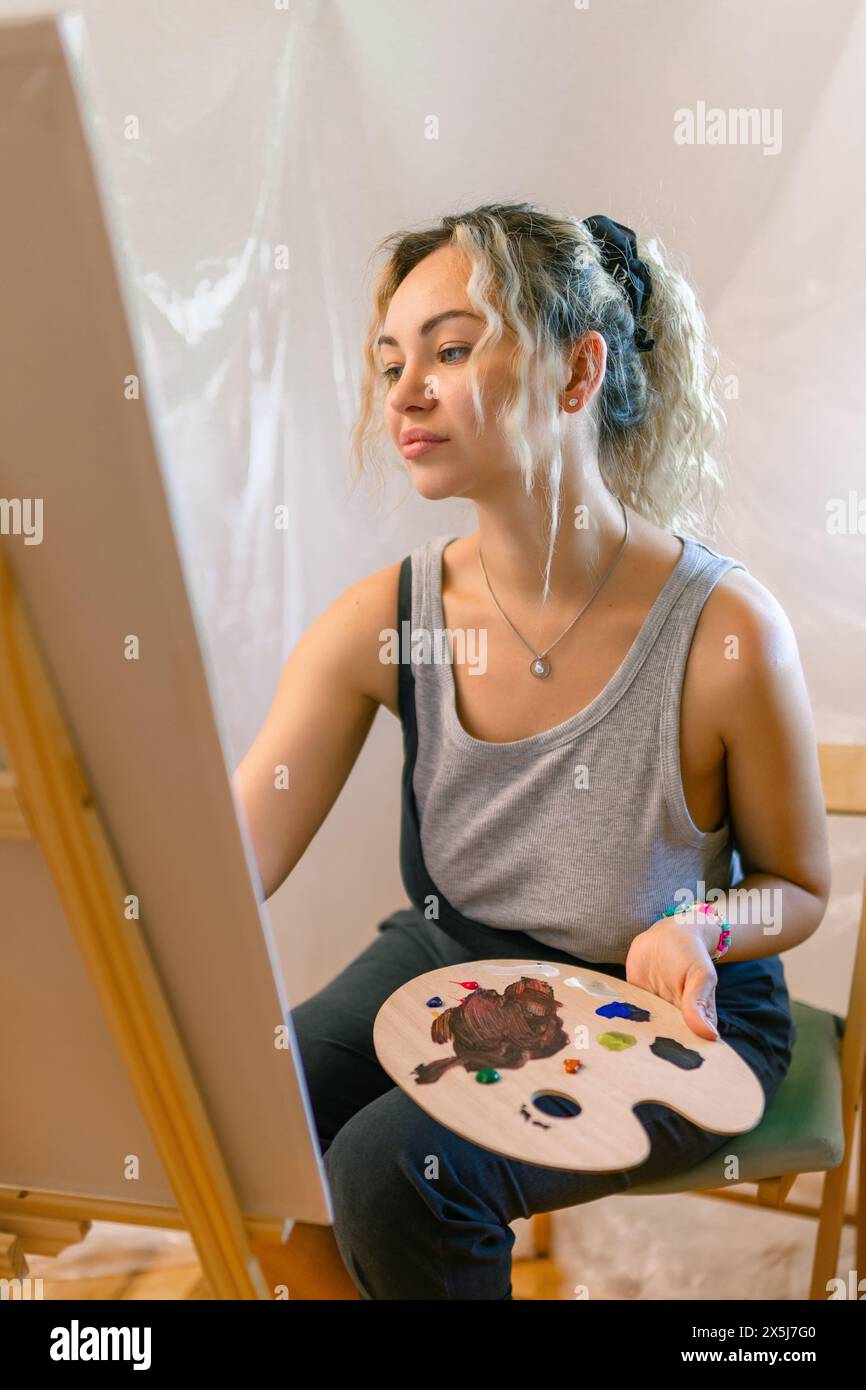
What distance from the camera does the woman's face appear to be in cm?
120

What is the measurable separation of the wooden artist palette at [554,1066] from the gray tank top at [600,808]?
0.22 metres

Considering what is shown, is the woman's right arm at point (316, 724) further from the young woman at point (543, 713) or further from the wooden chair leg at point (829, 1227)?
the wooden chair leg at point (829, 1227)

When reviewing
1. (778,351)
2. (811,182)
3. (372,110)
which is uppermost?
(372,110)

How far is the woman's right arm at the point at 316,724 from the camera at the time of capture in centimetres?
135

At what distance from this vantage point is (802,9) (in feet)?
5.21

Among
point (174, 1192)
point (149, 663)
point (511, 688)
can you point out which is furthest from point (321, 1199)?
point (511, 688)

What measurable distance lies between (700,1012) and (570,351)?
27.0 inches

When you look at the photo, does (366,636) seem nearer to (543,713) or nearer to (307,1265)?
(543,713)

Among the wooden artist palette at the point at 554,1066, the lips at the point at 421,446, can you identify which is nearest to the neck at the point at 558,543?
the lips at the point at 421,446

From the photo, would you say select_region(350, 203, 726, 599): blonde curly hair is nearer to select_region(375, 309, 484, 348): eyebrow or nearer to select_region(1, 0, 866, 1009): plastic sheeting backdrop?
select_region(375, 309, 484, 348): eyebrow

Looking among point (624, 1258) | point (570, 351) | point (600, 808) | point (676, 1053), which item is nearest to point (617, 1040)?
point (676, 1053)

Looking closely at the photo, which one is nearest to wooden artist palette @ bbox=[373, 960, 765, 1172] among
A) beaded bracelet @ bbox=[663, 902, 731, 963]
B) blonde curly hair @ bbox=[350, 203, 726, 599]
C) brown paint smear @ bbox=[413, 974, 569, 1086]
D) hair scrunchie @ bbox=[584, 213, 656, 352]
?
brown paint smear @ bbox=[413, 974, 569, 1086]
